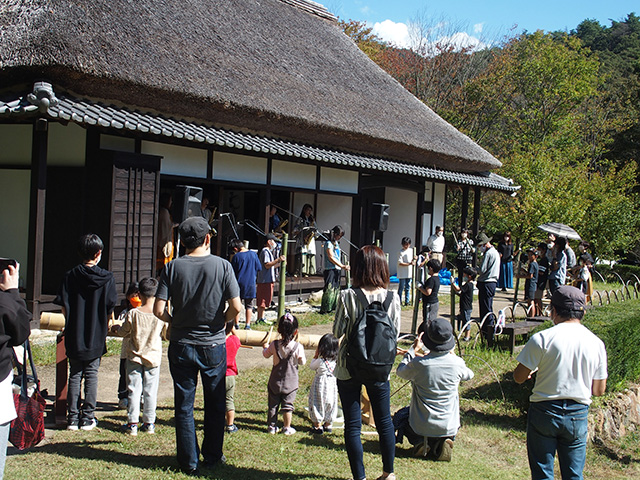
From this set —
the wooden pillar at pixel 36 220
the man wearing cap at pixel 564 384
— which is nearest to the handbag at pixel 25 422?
the man wearing cap at pixel 564 384

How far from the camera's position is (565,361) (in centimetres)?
377

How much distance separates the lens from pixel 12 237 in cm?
984

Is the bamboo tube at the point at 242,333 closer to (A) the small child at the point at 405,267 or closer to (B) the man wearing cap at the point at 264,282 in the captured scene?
(B) the man wearing cap at the point at 264,282

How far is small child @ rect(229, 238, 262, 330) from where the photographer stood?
9555mm

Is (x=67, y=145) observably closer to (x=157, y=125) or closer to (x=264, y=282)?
(x=157, y=125)

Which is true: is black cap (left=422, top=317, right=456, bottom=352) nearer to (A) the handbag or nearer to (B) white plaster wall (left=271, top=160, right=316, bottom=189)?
(A) the handbag

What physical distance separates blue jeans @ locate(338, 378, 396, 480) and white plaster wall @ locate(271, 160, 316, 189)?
28.3 ft

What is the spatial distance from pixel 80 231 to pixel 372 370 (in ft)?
22.5

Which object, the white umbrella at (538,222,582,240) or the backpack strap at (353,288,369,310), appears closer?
the backpack strap at (353,288,369,310)

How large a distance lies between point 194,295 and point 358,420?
137 centimetres

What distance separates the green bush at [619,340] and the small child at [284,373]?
4207mm

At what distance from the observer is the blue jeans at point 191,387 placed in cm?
404

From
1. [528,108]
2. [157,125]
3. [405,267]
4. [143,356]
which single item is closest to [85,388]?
[143,356]

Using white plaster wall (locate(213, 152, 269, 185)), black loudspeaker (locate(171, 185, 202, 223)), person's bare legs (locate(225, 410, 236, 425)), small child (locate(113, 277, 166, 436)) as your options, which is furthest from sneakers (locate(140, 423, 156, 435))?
white plaster wall (locate(213, 152, 269, 185))
